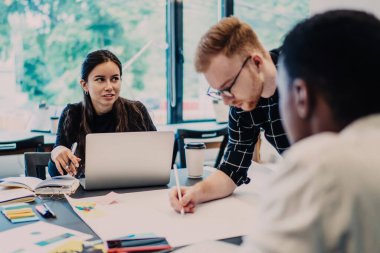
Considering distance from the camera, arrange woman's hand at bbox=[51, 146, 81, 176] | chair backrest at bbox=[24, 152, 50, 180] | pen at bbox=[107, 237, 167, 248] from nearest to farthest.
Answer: pen at bbox=[107, 237, 167, 248], woman's hand at bbox=[51, 146, 81, 176], chair backrest at bbox=[24, 152, 50, 180]

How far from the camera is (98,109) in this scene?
2355 millimetres

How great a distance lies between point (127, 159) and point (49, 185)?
0.30m

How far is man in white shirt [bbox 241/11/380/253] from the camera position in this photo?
521 millimetres

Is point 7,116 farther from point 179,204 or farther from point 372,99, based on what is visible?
point 372,99

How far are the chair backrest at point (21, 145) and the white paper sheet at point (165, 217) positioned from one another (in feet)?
5.20

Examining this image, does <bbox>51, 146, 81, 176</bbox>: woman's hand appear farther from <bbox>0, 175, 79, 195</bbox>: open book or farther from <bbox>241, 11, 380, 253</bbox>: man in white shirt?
<bbox>241, 11, 380, 253</bbox>: man in white shirt

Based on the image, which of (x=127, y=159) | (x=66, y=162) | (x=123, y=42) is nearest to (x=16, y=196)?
(x=66, y=162)

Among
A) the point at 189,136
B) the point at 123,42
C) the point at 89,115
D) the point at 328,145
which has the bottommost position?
the point at 189,136

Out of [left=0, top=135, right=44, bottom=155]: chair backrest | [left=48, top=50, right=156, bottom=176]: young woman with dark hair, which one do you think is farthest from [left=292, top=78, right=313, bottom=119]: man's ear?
A: [left=0, top=135, right=44, bottom=155]: chair backrest

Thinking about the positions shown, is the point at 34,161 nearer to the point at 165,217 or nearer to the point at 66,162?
the point at 66,162

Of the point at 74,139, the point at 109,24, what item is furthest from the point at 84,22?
the point at 74,139

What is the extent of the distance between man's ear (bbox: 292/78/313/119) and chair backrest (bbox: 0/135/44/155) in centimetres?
262

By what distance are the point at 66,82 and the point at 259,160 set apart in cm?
216

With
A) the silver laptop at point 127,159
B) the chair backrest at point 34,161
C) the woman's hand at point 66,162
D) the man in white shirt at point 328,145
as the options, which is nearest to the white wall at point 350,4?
the silver laptop at point 127,159
